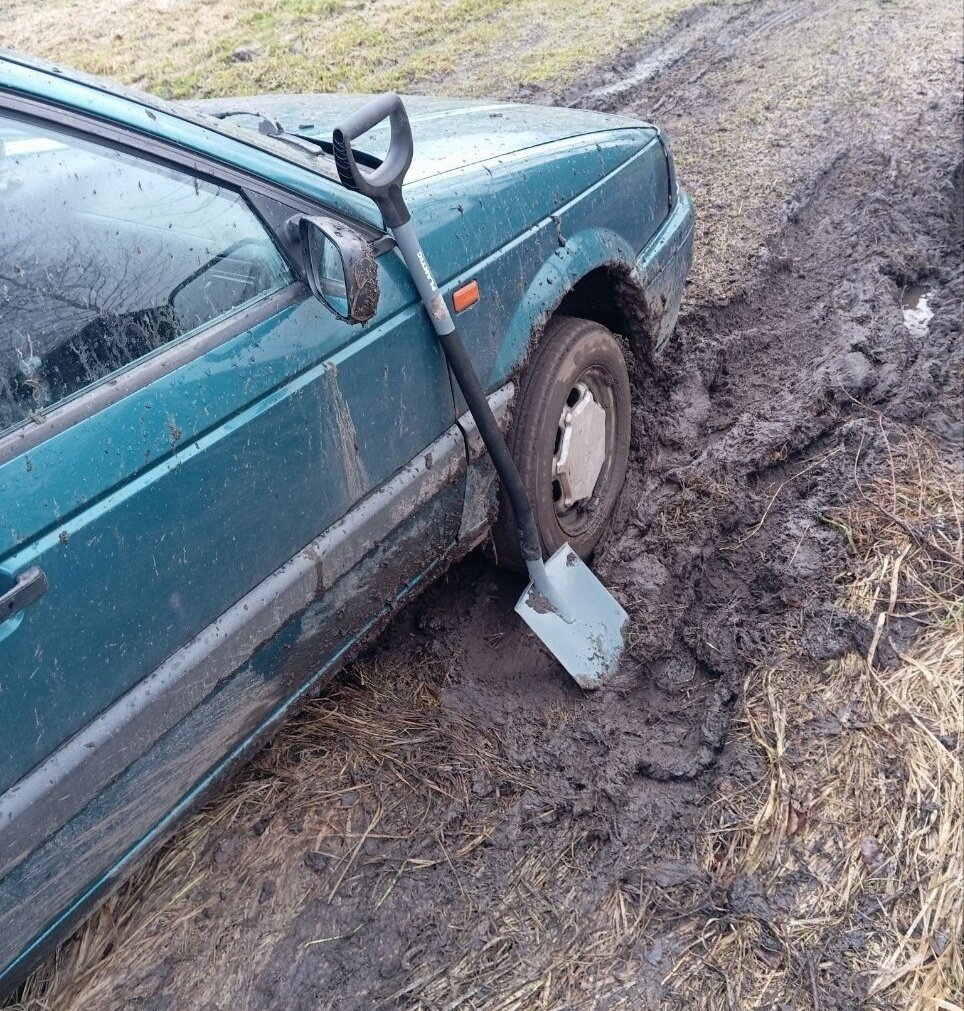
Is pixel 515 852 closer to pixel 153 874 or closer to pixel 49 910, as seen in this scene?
pixel 153 874

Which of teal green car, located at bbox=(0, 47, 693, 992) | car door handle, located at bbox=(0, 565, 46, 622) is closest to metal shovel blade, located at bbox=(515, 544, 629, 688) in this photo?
teal green car, located at bbox=(0, 47, 693, 992)

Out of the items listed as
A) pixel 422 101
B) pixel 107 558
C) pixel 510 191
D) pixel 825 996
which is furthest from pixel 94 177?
pixel 825 996

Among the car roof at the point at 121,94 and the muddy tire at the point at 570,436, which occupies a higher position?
the car roof at the point at 121,94

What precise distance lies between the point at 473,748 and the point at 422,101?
7.92 ft

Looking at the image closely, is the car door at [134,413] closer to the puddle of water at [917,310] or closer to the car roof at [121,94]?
the car roof at [121,94]

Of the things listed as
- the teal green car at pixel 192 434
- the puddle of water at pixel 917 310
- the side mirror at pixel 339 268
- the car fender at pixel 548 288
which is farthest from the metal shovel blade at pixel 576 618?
the puddle of water at pixel 917 310

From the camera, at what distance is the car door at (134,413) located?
1531mm

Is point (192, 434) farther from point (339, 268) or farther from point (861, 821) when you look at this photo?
point (861, 821)

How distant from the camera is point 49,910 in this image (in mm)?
1685

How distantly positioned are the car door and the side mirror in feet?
0.21

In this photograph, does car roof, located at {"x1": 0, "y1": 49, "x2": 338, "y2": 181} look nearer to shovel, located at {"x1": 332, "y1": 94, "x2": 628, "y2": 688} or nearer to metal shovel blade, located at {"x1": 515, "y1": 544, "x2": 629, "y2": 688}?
shovel, located at {"x1": 332, "y1": 94, "x2": 628, "y2": 688}

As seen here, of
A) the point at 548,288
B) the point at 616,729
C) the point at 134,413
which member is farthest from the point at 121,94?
the point at 616,729

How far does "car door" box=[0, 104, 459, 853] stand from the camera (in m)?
1.53

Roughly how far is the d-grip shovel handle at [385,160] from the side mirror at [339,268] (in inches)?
4.2
